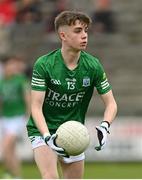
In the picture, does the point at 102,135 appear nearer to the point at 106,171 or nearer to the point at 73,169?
the point at 73,169

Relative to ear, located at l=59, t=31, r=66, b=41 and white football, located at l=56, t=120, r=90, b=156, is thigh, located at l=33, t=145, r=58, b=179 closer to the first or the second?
white football, located at l=56, t=120, r=90, b=156

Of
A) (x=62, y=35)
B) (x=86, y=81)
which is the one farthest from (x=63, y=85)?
(x=62, y=35)

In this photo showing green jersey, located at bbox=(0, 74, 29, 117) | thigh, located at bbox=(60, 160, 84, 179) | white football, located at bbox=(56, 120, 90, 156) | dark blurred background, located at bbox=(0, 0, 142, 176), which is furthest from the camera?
dark blurred background, located at bbox=(0, 0, 142, 176)

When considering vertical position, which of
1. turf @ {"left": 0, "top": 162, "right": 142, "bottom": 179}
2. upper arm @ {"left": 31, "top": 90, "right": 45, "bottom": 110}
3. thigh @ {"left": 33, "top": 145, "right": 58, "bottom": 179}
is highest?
upper arm @ {"left": 31, "top": 90, "right": 45, "bottom": 110}

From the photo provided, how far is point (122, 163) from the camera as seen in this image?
58.2ft

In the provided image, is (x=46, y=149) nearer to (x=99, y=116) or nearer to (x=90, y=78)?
(x=90, y=78)

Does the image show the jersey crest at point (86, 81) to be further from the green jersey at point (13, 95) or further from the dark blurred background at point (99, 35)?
the dark blurred background at point (99, 35)

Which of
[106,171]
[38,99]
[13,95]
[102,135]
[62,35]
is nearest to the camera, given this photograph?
[102,135]

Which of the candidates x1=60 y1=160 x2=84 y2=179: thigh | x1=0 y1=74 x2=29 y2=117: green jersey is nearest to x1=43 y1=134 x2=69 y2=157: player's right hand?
x1=60 y1=160 x2=84 y2=179: thigh

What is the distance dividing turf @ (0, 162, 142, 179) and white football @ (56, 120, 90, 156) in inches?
224

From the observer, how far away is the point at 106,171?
1609 cm

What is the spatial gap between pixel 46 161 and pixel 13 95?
5547 mm

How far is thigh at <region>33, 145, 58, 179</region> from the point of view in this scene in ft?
30.2

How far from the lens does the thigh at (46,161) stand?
9211mm
